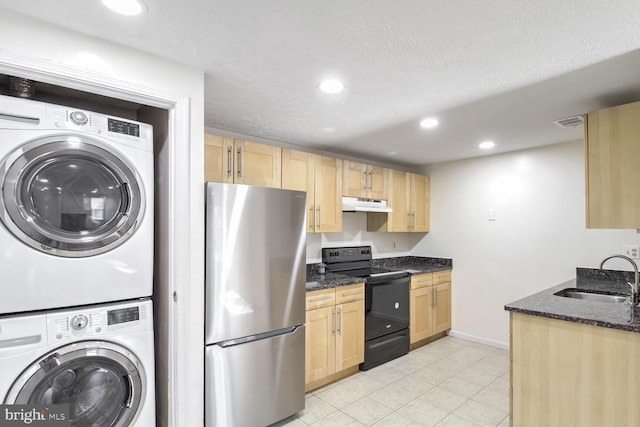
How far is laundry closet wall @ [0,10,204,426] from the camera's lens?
1.59m

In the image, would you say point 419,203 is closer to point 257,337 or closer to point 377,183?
point 377,183

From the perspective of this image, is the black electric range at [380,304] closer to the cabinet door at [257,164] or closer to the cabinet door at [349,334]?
the cabinet door at [349,334]

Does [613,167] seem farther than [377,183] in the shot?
No

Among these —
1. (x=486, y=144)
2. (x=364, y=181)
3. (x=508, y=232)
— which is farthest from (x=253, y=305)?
(x=508, y=232)

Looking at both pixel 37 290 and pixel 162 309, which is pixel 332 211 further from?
pixel 37 290

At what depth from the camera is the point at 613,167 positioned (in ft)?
6.68

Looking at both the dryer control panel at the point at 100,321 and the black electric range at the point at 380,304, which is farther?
the black electric range at the point at 380,304

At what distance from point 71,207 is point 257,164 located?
1.41 m

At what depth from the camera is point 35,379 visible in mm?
1393

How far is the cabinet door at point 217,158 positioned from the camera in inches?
96.1

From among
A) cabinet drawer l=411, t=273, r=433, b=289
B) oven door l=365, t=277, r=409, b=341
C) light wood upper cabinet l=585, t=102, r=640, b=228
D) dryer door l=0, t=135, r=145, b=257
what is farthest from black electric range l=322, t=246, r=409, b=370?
dryer door l=0, t=135, r=145, b=257

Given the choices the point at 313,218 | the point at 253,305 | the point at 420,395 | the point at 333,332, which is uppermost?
the point at 313,218

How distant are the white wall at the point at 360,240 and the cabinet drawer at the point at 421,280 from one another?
625mm

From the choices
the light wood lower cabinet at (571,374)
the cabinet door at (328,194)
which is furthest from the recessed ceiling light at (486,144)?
the light wood lower cabinet at (571,374)
